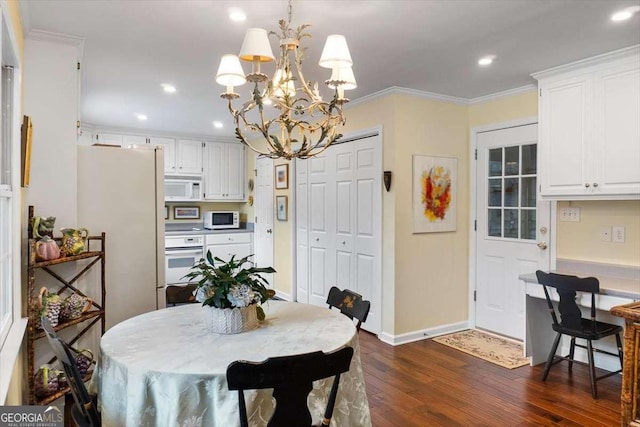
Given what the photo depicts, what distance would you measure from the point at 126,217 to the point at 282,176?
2765mm

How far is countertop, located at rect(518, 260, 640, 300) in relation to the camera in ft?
9.14

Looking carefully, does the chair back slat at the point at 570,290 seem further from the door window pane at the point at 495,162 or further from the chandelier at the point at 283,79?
the chandelier at the point at 283,79

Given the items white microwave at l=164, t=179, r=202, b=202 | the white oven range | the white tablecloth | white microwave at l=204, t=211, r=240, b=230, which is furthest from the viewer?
white microwave at l=204, t=211, r=240, b=230

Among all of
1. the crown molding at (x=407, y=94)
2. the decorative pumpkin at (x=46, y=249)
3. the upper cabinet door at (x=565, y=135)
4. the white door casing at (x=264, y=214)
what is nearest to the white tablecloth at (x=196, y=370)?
the decorative pumpkin at (x=46, y=249)

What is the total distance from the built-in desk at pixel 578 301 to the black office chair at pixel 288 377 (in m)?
2.38

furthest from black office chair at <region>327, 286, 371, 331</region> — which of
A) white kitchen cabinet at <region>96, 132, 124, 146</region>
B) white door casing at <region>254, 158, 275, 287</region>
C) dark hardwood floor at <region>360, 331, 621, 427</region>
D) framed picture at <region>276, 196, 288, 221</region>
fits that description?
white kitchen cabinet at <region>96, 132, 124, 146</region>

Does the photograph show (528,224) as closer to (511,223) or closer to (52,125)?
(511,223)

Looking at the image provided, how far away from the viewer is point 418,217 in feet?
13.1

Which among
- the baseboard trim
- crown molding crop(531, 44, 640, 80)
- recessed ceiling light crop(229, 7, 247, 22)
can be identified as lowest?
the baseboard trim

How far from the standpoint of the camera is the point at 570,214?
3.54 m

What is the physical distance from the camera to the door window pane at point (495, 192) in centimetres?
412

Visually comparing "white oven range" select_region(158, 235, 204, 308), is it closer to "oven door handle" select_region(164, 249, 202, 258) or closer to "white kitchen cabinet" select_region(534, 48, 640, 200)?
"oven door handle" select_region(164, 249, 202, 258)

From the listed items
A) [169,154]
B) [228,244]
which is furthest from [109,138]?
[228,244]

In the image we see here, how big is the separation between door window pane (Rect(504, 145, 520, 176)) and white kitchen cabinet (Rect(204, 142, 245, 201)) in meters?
4.13
